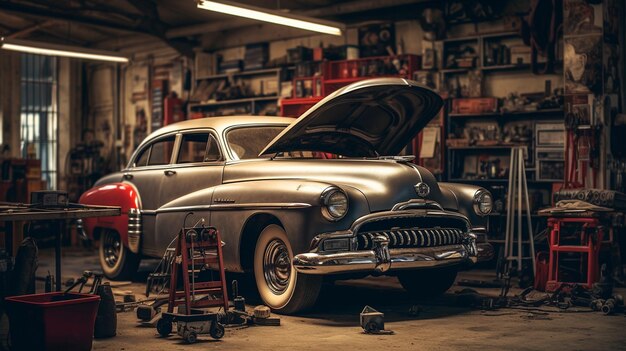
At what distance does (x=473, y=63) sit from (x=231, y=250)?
18.1 feet

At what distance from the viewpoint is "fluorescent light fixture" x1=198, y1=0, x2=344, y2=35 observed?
10016 mm

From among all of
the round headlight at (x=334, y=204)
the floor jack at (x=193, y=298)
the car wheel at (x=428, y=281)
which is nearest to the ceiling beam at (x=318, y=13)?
the car wheel at (x=428, y=281)

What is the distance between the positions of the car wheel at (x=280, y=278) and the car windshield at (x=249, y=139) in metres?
1.04

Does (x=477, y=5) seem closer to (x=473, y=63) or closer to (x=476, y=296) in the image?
(x=473, y=63)

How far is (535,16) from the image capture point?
1034cm

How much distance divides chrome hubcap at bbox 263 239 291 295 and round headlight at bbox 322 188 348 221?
1.90 ft

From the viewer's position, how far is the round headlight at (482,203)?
7450 mm

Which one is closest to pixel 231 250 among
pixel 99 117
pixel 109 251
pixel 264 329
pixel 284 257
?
pixel 284 257

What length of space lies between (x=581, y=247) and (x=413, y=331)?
2.78m

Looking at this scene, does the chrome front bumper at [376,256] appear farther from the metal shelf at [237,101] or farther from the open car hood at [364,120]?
the metal shelf at [237,101]

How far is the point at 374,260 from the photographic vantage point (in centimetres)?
638

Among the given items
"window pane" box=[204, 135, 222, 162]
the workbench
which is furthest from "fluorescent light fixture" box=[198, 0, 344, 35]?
the workbench

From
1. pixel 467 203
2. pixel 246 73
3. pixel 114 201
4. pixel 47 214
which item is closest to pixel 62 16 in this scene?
pixel 246 73

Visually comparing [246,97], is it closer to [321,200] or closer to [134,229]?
[134,229]
